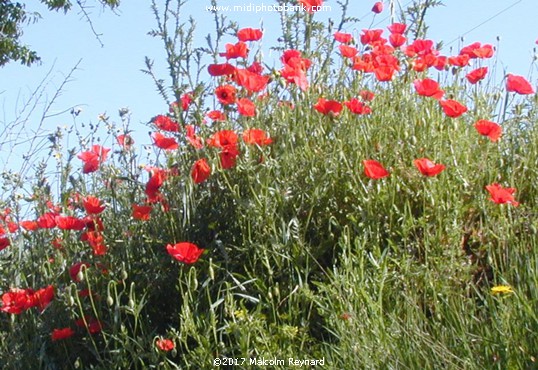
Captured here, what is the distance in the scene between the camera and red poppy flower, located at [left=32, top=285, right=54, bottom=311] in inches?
145

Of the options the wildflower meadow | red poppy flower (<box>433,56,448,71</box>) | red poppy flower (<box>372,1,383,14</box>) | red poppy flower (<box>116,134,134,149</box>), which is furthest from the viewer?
red poppy flower (<box>372,1,383,14</box>)

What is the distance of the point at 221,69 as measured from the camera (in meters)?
3.95

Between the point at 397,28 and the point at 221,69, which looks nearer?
the point at 221,69

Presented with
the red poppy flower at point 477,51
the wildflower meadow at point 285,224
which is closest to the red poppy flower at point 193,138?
the wildflower meadow at point 285,224

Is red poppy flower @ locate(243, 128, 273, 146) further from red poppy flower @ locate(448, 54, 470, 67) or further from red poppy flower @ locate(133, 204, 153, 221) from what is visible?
red poppy flower @ locate(448, 54, 470, 67)

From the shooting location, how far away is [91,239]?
379 centimetres

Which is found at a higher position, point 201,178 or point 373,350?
point 201,178

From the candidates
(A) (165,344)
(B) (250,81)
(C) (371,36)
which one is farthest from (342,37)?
(A) (165,344)

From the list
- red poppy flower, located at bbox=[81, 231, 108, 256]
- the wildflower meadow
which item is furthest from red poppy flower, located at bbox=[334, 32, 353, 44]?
red poppy flower, located at bbox=[81, 231, 108, 256]

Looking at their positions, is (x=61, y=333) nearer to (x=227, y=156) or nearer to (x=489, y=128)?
(x=227, y=156)

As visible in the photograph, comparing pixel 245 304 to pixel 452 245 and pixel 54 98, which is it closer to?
pixel 452 245

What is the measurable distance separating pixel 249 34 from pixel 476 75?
100cm

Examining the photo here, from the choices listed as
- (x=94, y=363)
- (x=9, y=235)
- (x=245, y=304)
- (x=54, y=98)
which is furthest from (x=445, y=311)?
(x=54, y=98)

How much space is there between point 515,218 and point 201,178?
1172mm
